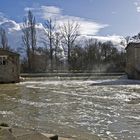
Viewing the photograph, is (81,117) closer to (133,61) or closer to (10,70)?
(10,70)

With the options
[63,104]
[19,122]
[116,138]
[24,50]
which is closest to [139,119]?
[116,138]

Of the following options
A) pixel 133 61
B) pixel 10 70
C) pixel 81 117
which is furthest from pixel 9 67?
pixel 81 117

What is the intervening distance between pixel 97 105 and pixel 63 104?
5.78 feet

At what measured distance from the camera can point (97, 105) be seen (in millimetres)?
17516

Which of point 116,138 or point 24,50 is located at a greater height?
point 24,50

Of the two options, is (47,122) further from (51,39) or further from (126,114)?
(51,39)

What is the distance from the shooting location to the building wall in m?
37.3

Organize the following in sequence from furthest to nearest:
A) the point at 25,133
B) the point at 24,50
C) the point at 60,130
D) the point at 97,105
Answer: the point at 24,50 → the point at 97,105 → the point at 60,130 → the point at 25,133

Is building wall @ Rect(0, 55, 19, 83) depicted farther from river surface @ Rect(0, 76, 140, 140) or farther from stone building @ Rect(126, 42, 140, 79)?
river surface @ Rect(0, 76, 140, 140)

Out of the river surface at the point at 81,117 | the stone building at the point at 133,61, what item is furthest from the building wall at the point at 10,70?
the river surface at the point at 81,117

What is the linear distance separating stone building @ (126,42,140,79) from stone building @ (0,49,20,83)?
13.7 m

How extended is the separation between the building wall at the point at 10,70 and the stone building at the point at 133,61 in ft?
45.0

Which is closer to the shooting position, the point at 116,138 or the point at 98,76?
the point at 116,138

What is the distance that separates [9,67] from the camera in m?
38.0
